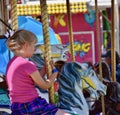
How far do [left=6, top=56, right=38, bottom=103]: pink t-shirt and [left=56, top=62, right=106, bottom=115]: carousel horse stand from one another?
0.76 feet

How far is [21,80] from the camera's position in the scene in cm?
332

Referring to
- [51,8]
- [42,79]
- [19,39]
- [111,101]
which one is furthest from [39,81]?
[51,8]

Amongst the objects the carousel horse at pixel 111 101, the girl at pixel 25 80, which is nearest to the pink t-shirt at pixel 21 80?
the girl at pixel 25 80

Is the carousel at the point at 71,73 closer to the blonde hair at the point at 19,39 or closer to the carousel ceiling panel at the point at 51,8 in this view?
the blonde hair at the point at 19,39

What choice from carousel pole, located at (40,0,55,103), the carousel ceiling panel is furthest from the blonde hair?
the carousel ceiling panel

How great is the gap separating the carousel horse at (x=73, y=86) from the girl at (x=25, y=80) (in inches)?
4.2

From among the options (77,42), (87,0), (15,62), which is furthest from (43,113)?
(77,42)

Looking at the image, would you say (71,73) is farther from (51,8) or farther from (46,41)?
(51,8)

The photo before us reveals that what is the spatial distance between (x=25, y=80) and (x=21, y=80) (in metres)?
0.03

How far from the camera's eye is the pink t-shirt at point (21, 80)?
3303 mm

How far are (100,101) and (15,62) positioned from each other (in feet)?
4.33

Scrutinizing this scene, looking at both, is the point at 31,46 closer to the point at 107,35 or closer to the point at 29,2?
the point at 29,2

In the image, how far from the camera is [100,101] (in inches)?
174

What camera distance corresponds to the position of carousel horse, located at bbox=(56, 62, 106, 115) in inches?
137
